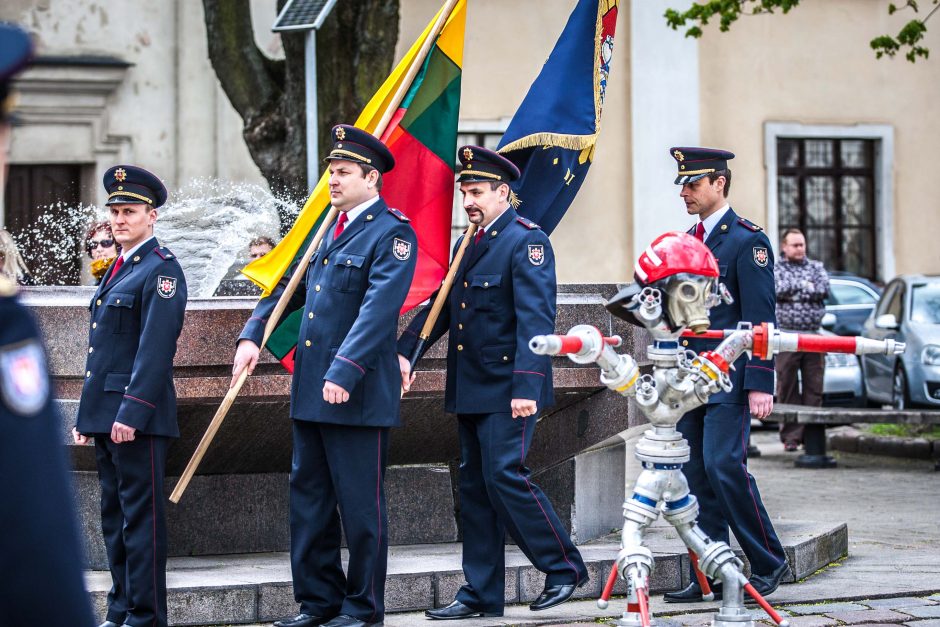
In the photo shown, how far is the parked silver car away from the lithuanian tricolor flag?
8428mm

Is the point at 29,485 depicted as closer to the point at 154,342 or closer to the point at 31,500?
the point at 31,500

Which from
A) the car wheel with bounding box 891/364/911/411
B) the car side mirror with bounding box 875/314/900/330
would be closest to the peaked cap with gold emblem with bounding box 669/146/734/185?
the car side mirror with bounding box 875/314/900/330

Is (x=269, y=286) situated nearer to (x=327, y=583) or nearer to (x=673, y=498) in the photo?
(x=327, y=583)

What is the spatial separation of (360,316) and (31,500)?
344 cm

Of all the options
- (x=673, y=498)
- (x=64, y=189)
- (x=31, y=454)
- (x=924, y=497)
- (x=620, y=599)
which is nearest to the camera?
(x=31, y=454)

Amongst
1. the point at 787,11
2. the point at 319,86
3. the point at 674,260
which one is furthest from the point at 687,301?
the point at 787,11

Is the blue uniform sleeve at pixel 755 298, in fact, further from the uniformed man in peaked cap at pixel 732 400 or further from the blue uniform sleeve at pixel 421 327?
the blue uniform sleeve at pixel 421 327

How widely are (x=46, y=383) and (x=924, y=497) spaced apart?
892 centimetres

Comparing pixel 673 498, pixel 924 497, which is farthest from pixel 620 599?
pixel 924 497

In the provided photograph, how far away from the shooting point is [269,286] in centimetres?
568

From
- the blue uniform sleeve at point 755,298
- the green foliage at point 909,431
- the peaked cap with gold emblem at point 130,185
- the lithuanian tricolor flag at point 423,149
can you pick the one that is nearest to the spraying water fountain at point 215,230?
the lithuanian tricolor flag at point 423,149

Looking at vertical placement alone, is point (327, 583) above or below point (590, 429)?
below

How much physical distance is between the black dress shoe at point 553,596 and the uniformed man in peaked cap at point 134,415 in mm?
1366

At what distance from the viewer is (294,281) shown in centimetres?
564
